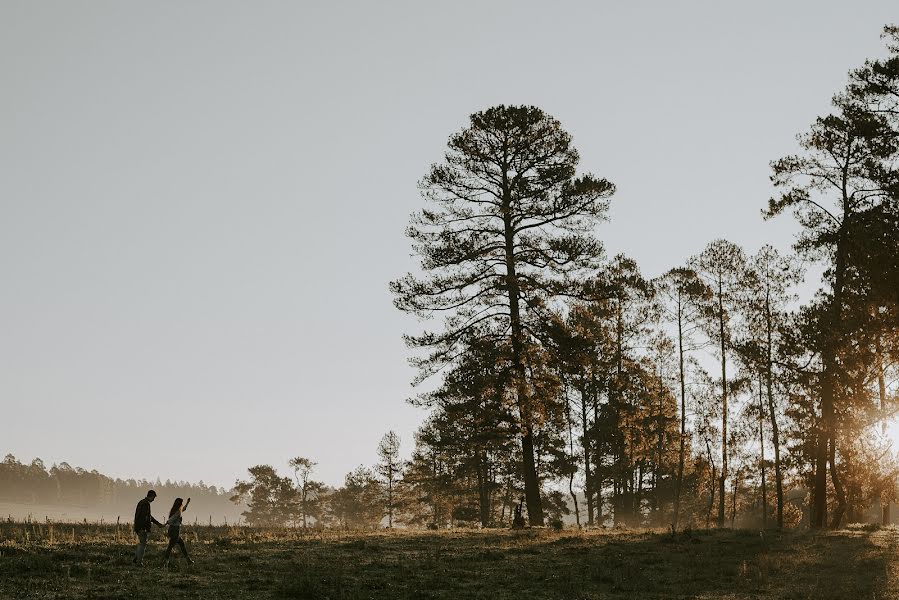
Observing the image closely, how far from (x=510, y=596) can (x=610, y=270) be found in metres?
28.3

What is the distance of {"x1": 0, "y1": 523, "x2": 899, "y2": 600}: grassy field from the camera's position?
1555 centimetres

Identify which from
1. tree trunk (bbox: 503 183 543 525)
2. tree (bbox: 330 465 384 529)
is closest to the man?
tree trunk (bbox: 503 183 543 525)

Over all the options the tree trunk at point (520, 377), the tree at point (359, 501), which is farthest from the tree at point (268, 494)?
the tree trunk at point (520, 377)

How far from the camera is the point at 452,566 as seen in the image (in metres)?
19.1

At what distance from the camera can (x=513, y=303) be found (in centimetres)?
2988

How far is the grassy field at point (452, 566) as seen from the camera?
15555mm

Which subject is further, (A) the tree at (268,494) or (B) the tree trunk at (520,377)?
(A) the tree at (268,494)

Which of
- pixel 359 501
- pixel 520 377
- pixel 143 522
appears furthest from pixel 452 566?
pixel 359 501

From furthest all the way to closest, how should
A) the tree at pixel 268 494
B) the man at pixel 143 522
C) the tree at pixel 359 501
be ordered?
the tree at pixel 268 494 < the tree at pixel 359 501 < the man at pixel 143 522

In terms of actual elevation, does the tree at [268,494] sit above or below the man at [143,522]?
below

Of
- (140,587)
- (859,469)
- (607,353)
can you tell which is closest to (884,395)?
(859,469)

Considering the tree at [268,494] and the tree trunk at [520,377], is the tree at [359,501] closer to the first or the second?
the tree at [268,494]

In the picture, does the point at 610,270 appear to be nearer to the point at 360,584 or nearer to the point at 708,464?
the point at 708,464

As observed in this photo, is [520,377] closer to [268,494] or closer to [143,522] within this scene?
[143,522]
